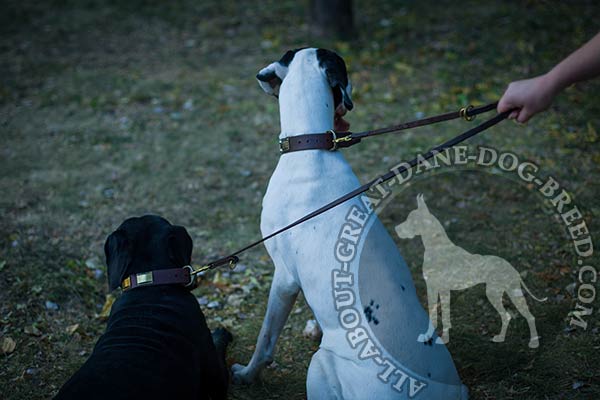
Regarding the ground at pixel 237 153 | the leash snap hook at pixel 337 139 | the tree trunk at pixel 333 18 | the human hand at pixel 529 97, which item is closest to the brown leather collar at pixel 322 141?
the leash snap hook at pixel 337 139

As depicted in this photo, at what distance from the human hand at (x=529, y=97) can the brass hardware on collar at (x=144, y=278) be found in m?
2.02

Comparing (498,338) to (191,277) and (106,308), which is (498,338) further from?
(106,308)

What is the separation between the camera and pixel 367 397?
2645 mm

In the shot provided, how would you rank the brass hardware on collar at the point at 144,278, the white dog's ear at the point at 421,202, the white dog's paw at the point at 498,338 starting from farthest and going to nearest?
the white dog's ear at the point at 421,202, the white dog's paw at the point at 498,338, the brass hardware on collar at the point at 144,278

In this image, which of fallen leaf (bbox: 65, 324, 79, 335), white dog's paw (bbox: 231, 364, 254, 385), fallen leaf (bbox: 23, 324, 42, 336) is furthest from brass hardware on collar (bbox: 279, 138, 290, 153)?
fallen leaf (bbox: 23, 324, 42, 336)

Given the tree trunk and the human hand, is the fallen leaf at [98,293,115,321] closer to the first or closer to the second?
the human hand

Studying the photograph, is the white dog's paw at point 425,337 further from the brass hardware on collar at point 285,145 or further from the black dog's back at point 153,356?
the brass hardware on collar at point 285,145

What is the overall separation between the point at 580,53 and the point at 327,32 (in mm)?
6880

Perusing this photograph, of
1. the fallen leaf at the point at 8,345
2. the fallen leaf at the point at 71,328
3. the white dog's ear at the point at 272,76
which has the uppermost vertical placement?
the white dog's ear at the point at 272,76

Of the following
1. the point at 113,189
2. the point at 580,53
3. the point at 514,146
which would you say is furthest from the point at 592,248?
the point at 113,189

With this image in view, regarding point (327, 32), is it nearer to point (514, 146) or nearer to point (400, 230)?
point (514, 146)

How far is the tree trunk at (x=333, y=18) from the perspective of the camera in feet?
29.5

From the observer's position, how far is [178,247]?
3.34 metres

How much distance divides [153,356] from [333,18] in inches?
289
